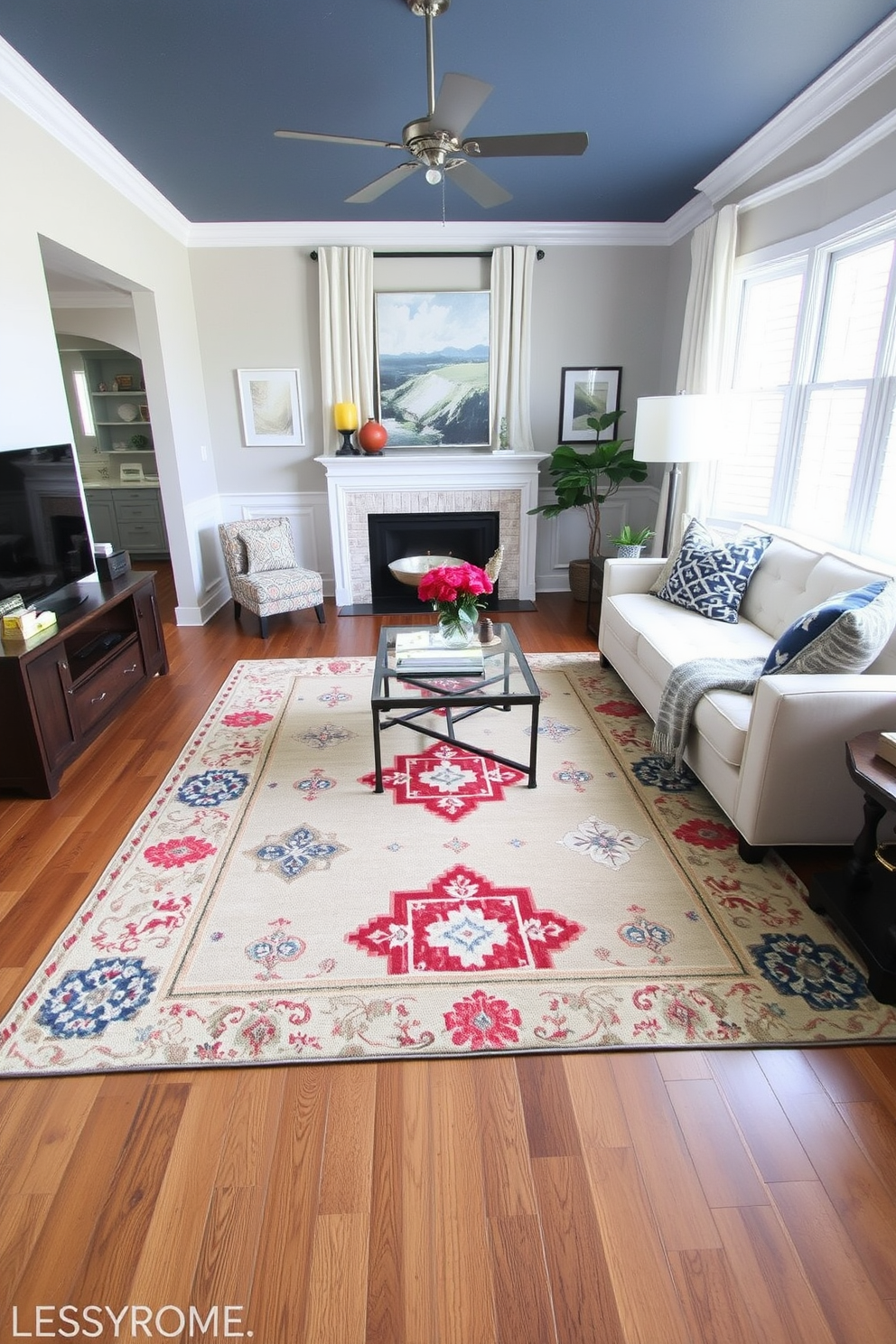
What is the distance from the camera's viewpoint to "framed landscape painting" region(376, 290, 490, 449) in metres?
5.29

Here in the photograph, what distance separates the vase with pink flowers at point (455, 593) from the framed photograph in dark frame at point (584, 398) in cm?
302

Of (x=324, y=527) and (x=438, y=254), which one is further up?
(x=438, y=254)

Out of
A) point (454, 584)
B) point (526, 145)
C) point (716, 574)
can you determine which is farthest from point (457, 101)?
point (716, 574)

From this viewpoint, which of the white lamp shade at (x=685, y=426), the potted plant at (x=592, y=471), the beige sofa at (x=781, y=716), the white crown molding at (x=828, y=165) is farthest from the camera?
the potted plant at (x=592, y=471)

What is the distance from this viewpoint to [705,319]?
4.39 meters

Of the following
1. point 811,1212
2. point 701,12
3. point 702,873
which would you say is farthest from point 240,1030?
point 701,12

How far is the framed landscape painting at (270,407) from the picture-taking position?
216 inches

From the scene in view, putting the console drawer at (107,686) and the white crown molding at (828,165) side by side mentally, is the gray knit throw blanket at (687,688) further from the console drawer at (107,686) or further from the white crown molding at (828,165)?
the console drawer at (107,686)

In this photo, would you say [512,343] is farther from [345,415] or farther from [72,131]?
[72,131]

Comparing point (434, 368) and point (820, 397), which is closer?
point (820, 397)

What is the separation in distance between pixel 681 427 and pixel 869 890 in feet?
8.86

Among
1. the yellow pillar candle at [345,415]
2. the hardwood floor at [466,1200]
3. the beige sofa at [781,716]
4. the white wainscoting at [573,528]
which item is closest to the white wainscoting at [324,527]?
the white wainscoting at [573,528]

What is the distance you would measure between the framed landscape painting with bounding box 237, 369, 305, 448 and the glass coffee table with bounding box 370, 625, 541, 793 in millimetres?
2789

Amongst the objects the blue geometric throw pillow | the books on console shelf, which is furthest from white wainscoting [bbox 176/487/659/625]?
the books on console shelf
